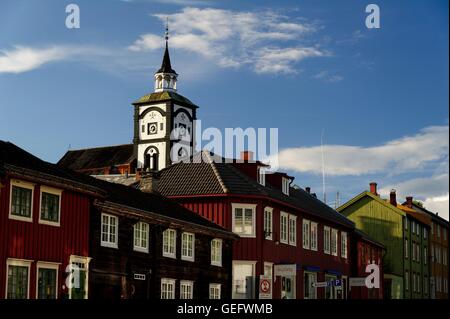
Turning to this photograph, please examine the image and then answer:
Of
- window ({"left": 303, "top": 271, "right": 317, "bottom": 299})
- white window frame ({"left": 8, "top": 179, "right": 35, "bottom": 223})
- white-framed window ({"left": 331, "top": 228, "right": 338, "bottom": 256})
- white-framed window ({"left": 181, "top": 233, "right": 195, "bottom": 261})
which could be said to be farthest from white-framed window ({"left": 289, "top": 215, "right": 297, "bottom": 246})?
white window frame ({"left": 8, "top": 179, "right": 35, "bottom": 223})

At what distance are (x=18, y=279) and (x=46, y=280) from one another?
1529 mm

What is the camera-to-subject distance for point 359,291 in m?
67.3

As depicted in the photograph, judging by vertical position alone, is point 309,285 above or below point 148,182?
below

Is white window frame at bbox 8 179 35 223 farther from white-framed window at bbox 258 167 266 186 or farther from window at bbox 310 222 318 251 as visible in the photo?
window at bbox 310 222 318 251

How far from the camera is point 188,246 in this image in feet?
138

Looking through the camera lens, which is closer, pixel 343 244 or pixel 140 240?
pixel 140 240

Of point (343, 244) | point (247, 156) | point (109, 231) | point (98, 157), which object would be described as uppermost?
point (98, 157)

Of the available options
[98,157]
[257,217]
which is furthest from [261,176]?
[98,157]

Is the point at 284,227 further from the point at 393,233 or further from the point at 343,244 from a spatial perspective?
the point at 393,233

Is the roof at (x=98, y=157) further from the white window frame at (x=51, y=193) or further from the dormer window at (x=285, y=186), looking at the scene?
the white window frame at (x=51, y=193)

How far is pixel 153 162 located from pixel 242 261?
99.5 m

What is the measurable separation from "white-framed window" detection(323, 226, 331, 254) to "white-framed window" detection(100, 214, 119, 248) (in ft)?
81.8

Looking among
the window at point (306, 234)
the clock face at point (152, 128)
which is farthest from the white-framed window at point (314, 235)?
the clock face at point (152, 128)

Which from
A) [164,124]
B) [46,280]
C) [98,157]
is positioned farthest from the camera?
[164,124]
